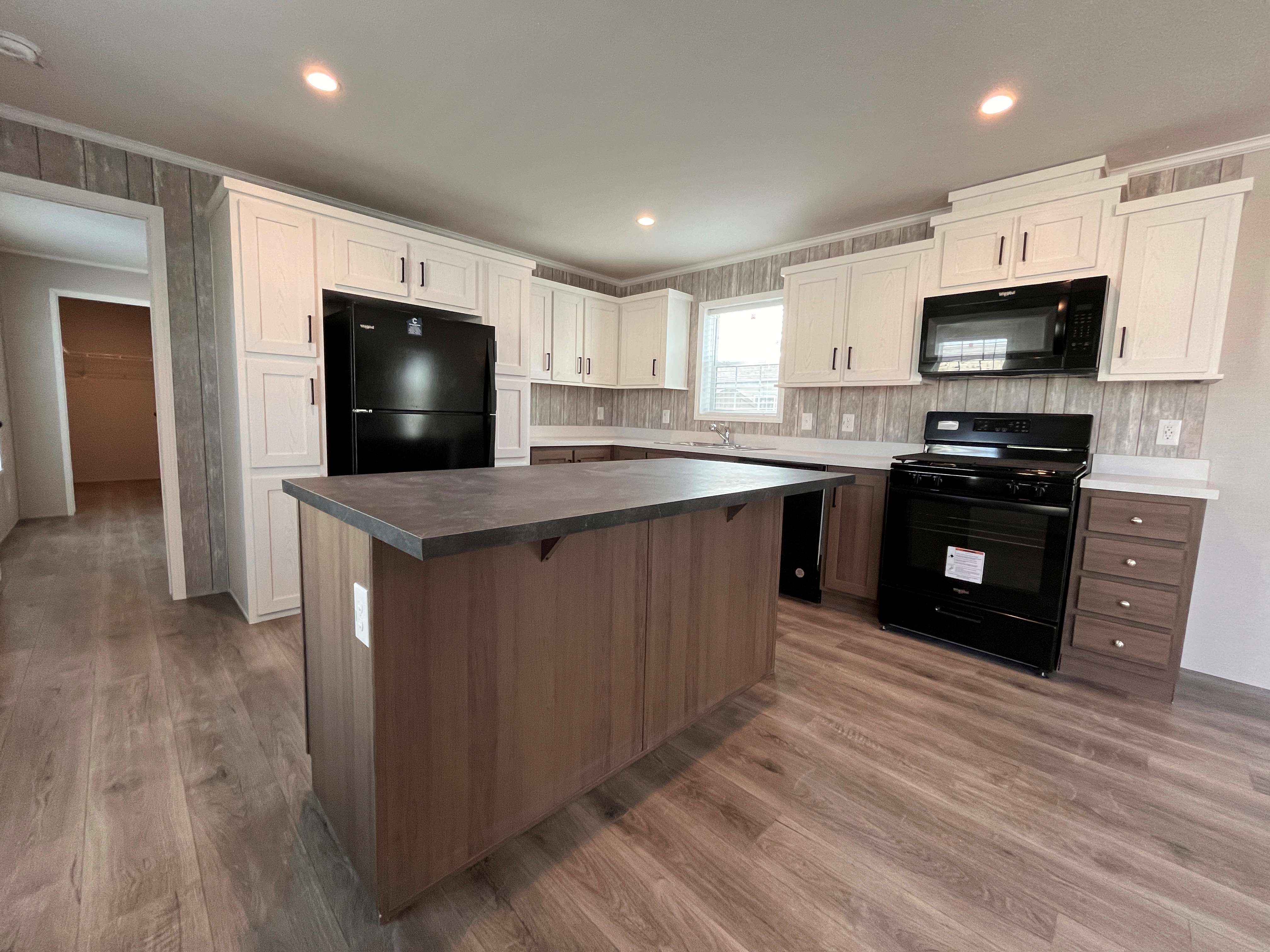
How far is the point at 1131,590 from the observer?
2320 millimetres

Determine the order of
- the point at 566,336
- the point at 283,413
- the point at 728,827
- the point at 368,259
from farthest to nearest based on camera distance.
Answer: the point at 566,336
the point at 368,259
the point at 283,413
the point at 728,827

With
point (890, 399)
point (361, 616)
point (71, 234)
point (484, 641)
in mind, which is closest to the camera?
point (361, 616)

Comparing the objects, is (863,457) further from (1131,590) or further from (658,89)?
(658,89)

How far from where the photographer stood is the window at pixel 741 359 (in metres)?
4.17

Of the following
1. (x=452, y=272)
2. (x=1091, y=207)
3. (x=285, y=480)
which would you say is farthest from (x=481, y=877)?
(x=1091, y=207)

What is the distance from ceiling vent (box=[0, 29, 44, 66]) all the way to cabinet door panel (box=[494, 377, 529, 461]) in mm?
2271

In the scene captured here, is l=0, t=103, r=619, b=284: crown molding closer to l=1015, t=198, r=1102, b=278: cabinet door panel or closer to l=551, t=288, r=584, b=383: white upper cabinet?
l=551, t=288, r=584, b=383: white upper cabinet

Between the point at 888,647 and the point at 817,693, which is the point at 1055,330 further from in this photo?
the point at 817,693

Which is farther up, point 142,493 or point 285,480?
point 285,480

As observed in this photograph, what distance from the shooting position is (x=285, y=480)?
1.34 metres

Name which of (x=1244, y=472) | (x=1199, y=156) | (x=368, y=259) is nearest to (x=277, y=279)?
(x=368, y=259)

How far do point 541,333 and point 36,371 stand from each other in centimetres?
482

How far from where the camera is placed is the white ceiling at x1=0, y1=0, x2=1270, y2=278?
175 centimetres

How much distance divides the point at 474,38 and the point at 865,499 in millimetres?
2857
